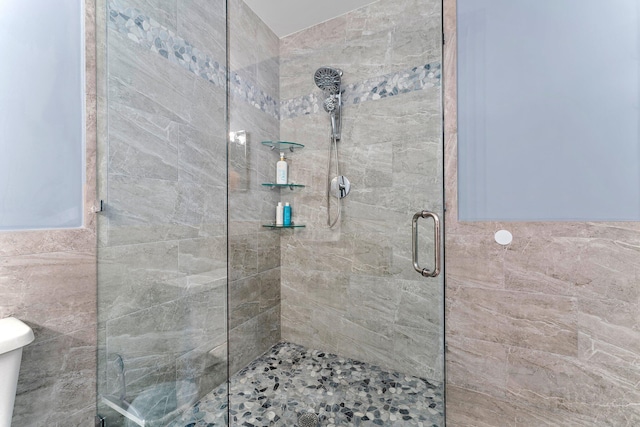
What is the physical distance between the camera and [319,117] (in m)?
1.62

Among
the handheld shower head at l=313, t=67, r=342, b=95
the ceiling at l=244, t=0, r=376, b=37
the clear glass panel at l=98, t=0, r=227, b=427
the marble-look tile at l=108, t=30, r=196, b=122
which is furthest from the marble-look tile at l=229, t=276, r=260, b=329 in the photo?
the ceiling at l=244, t=0, r=376, b=37

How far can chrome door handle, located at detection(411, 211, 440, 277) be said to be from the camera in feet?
3.89

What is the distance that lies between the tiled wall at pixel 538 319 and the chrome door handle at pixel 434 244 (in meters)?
0.25

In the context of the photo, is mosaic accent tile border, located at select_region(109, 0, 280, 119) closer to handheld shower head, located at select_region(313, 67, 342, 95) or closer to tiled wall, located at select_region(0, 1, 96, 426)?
tiled wall, located at select_region(0, 1, 96, 426)

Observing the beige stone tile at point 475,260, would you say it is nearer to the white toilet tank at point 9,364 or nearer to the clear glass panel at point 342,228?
the clear glass panel at point 342,228

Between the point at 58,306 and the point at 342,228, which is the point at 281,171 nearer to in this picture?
the point at 342,228

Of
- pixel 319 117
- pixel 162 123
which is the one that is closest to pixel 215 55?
pixel 162 123

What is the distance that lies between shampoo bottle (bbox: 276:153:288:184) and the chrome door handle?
785 mm

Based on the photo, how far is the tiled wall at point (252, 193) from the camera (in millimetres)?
1369

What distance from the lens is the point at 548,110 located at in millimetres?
1244

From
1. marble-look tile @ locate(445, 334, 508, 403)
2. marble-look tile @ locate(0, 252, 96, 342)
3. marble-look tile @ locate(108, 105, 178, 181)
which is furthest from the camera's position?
marble-look tile @ locate(445, 334, 508, 403)

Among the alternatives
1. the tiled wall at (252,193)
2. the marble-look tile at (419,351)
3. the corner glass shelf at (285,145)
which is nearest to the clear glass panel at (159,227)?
the tiled wall at (252,193)

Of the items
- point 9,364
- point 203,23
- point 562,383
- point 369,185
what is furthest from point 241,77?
point 562,383

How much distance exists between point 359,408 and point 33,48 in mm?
1950
